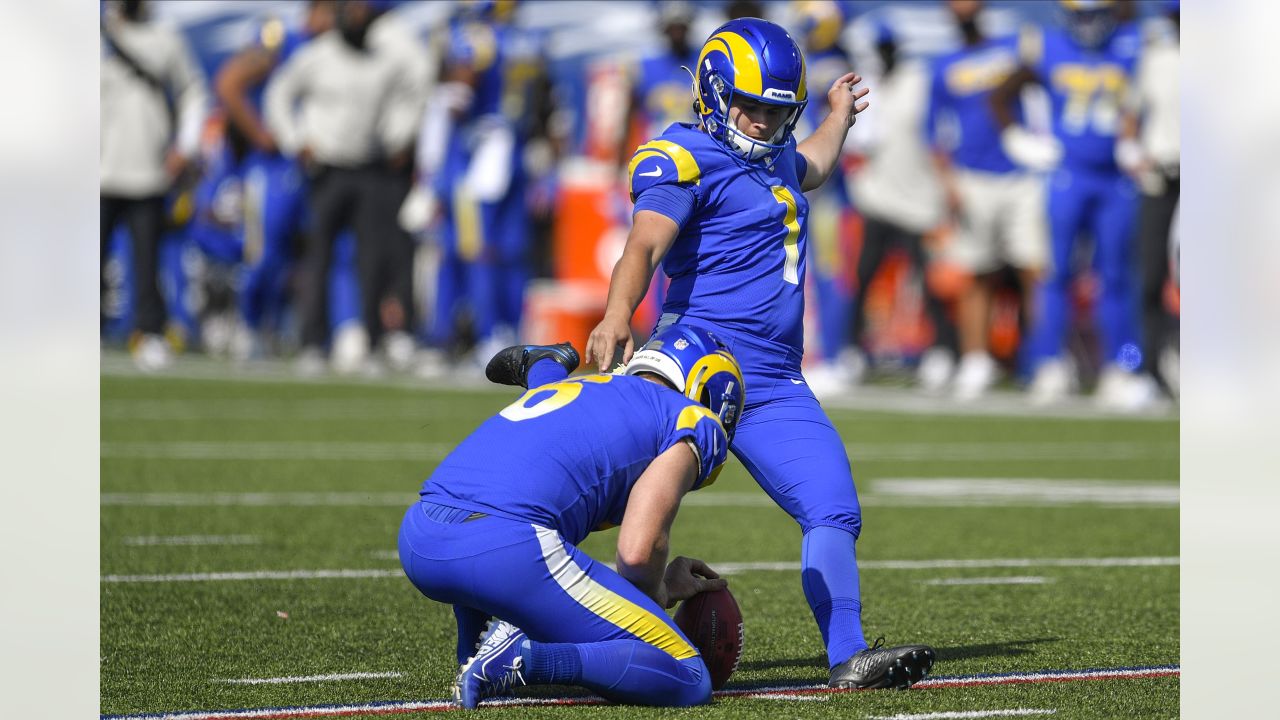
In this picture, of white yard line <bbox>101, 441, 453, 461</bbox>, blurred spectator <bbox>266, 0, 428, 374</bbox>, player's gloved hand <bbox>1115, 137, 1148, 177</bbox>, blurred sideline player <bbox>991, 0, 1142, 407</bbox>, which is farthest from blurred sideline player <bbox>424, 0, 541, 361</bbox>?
white yard line <bbox>101, 441, 453, 461</bbox>

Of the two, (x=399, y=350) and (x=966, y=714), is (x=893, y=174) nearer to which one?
(x=399, y=350)

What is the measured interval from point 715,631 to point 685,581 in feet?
0.49

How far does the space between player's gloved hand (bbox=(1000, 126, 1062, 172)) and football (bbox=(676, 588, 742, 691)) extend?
10.2 meters

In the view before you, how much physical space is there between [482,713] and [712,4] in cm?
1557

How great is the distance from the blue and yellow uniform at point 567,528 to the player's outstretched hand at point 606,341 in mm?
59

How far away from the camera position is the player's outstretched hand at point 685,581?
450 cm

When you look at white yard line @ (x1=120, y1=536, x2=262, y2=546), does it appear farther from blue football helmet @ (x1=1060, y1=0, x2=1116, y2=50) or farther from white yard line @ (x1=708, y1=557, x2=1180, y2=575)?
blue football helmet @ (x1=1060, y1=0, x2=1116, y2=50)

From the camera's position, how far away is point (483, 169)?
17.0m

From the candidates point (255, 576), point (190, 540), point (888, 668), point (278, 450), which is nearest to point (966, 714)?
point (888, 668)

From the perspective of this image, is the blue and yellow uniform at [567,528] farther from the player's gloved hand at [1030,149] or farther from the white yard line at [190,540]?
the player's gloved hand at [1030,149]

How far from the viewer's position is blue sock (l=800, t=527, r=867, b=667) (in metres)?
4.44

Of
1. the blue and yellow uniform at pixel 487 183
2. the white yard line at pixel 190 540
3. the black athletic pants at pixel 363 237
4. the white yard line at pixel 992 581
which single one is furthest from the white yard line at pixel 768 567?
the blue and yellow uniform at pixel 487 183
